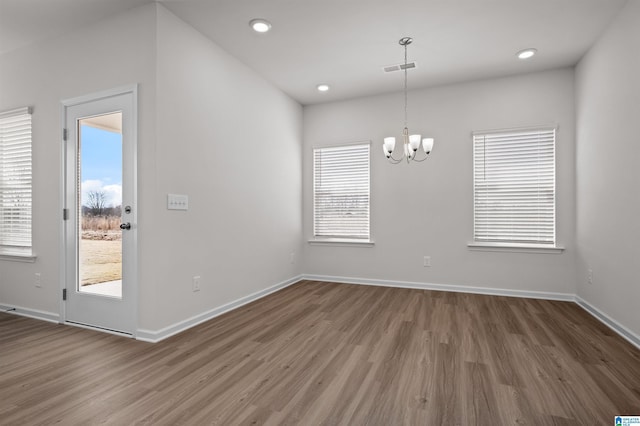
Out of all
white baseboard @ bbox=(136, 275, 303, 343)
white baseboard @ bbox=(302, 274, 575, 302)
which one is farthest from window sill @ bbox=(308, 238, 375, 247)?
white baseboard @ bbox=(136, 275, 303, 343)

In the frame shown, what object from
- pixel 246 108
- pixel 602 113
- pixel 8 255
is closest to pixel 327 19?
pixel 246 108

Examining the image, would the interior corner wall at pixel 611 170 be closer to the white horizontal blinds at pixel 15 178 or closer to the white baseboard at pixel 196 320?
the white baseboard at pixel 196 320

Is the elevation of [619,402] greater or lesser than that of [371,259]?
lesser

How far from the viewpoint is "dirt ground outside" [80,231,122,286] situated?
3031 millimetres

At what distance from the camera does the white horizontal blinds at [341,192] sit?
207 inches

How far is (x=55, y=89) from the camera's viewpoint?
3406 mm

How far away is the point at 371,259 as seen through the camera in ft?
16.9

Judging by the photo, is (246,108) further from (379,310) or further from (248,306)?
(379,310)

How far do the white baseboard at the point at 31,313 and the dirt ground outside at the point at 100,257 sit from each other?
1.91 feet

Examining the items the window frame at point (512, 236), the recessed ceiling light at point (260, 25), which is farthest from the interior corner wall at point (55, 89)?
the window frame at point (512, 236)

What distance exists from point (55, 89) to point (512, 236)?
570 centimetres

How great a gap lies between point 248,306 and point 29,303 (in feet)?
7.71

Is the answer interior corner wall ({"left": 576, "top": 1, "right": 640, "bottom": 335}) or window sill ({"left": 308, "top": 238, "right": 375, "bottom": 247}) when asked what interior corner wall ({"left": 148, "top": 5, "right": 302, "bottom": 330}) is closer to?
window sill ({"left": 308, "top": 238, "right": 375, "bottom": 247})

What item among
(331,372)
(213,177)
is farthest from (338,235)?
(331,372)
